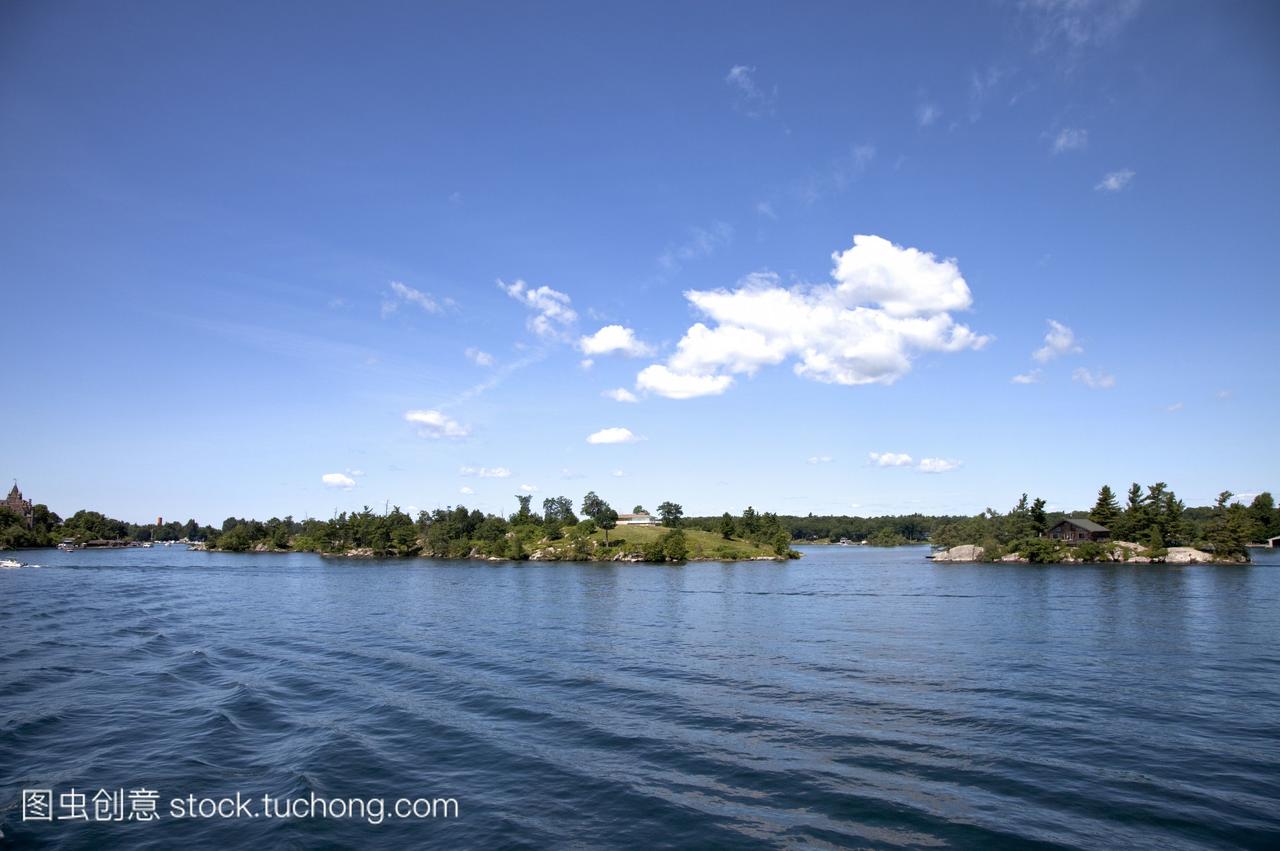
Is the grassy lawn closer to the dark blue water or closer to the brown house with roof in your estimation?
the brown house with roof

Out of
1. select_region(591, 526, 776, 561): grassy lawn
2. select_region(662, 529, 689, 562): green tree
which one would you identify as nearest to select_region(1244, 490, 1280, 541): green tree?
select_region(591, 526, 776, 561): grassy lawn

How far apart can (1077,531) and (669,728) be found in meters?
168

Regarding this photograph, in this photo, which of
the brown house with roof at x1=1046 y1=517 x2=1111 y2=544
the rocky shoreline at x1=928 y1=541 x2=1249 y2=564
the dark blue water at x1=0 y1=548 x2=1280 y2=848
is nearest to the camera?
the dark blue water at x1=0 y1=548 x2=1280 y2=848

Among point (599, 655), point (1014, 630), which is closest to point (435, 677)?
point (599, 655)

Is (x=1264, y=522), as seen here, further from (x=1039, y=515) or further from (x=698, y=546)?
(x=698, y=546)

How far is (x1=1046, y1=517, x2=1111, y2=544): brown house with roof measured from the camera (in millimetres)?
150750

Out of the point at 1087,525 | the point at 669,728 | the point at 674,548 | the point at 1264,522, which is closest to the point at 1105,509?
the point at 1087,525

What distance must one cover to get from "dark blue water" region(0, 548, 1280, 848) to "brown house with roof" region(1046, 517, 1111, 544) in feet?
362

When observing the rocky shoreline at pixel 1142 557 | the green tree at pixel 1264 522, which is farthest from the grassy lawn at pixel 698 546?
the green tree at pixel 1264 522

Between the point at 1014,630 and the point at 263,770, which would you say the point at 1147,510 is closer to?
the point at 1014,630

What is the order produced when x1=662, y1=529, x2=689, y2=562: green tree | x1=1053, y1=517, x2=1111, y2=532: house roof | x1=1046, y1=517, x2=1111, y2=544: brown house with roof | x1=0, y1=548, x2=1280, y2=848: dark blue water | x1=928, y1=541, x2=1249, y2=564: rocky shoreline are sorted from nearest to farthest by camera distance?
x1=0, y1=548, x2=1280, y2=848: dark blue water, x1=928, y1=541, x2=1249, y2=564: rocky shoreline, x1=1046, y1=517, x2=1111, y2=544: brown house with roof, x1=1053, y1=517, x2=1111, y2=532: house roof, x1=662, y1=529, x2=689, y2=562: green tree

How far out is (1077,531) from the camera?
6102 inches

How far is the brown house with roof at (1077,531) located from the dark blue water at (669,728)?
110475mm

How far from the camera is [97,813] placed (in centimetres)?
1677
